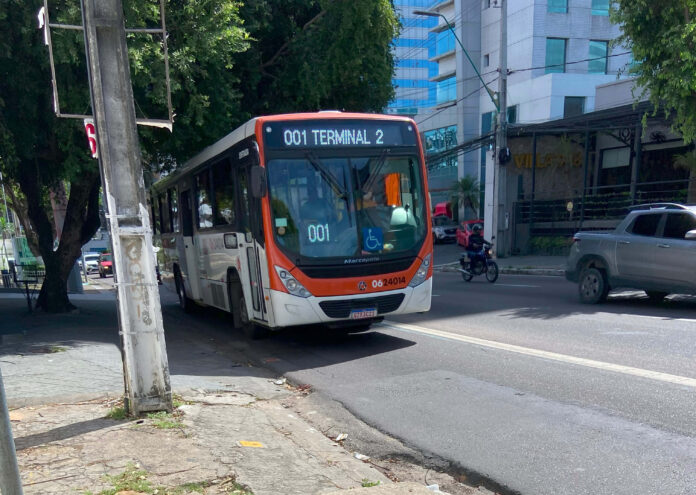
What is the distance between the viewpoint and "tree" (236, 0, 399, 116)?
1214 cm

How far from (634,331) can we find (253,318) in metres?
5.76

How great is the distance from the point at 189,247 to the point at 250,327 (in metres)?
3.71

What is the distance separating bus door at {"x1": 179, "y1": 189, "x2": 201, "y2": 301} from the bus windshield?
4.46 meters

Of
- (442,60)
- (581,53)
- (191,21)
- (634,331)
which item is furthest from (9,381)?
(442,60)

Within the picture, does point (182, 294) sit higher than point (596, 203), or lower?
A: lower

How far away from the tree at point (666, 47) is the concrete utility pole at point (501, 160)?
30.1 ft

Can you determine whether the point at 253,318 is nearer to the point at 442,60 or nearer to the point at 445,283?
the point at 445,283

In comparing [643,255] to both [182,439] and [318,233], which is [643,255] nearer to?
[318,233]

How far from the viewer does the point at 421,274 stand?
8289 mm

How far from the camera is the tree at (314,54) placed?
12.1 metres

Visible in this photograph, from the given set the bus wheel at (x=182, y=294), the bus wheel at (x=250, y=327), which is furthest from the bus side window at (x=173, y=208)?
the bus wheel at (x=250, y=327)

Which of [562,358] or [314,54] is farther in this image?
[314,54]

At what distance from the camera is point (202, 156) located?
1072 centimetres

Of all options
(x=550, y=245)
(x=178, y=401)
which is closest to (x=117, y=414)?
(x=178, y=401)
